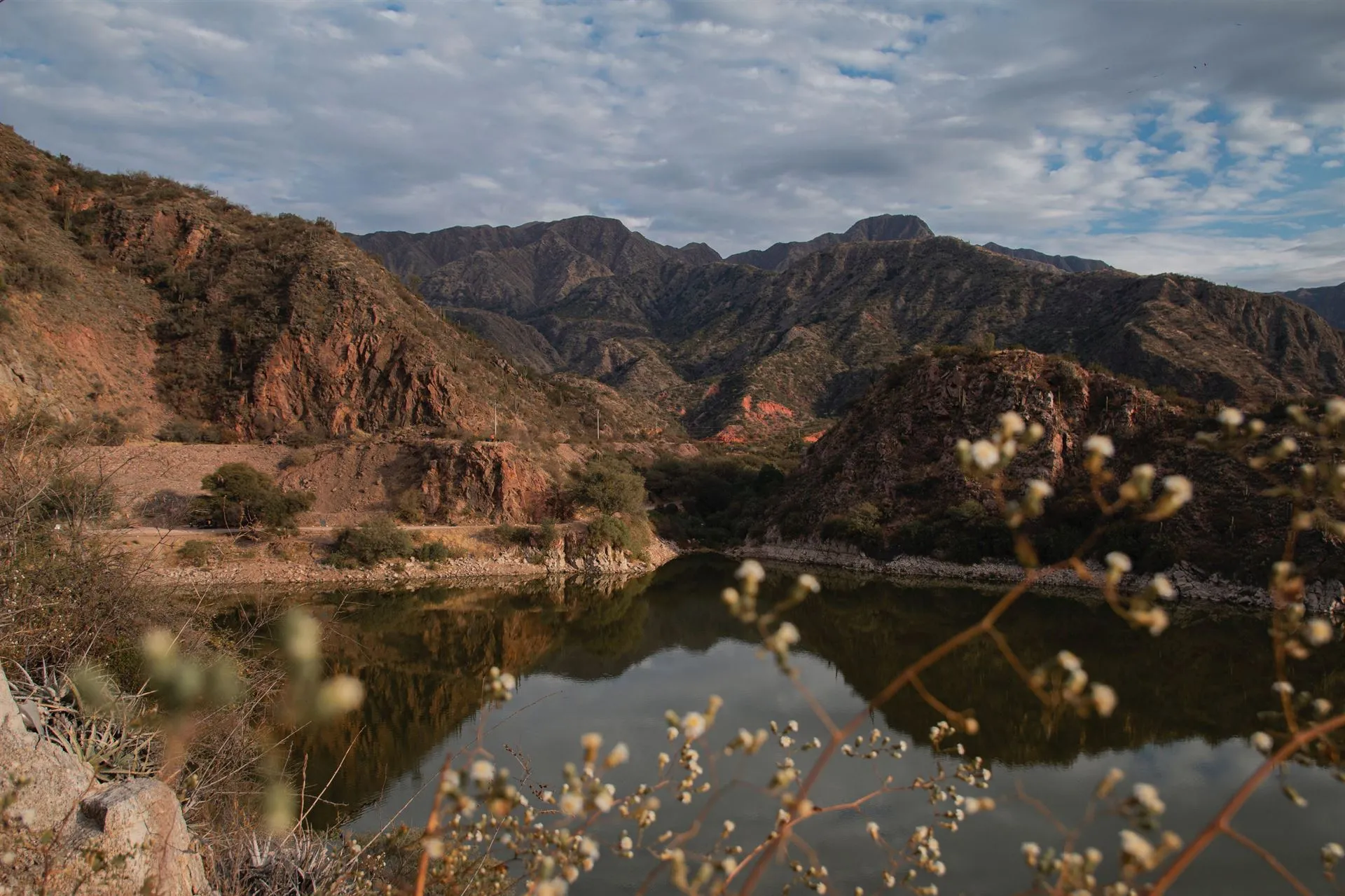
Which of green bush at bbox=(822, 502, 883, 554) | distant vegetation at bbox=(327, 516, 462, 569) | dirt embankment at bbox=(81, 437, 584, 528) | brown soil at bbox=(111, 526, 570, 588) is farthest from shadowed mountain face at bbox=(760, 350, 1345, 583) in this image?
distant vegetation at bbox=(327, 516, 462, 569)

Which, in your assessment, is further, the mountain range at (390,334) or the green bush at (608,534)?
the mountain range at (390,334)

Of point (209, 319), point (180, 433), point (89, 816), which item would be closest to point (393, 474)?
point (180, 433)

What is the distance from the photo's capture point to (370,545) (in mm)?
33094

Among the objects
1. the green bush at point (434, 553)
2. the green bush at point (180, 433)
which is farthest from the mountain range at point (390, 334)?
the green bush at point (434, 553)

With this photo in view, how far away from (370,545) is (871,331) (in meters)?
66.6

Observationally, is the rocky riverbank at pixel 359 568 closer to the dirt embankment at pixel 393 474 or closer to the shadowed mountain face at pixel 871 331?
the dirt embankment at pixel 393 474

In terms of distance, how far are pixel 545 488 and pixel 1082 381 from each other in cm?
2742

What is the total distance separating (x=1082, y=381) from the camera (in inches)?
1531

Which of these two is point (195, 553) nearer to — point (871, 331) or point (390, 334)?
point (390, 334)

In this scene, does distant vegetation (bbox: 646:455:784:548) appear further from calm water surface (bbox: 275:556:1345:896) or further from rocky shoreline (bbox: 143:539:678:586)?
calm water surface (bbox: 275:556:1345:896)

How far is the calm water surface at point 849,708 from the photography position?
34.6 feet

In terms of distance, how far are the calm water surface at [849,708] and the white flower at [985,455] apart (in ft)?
4.97

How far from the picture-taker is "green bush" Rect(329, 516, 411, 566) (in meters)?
32.9

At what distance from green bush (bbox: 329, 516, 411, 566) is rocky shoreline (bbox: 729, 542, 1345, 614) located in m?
17.9
